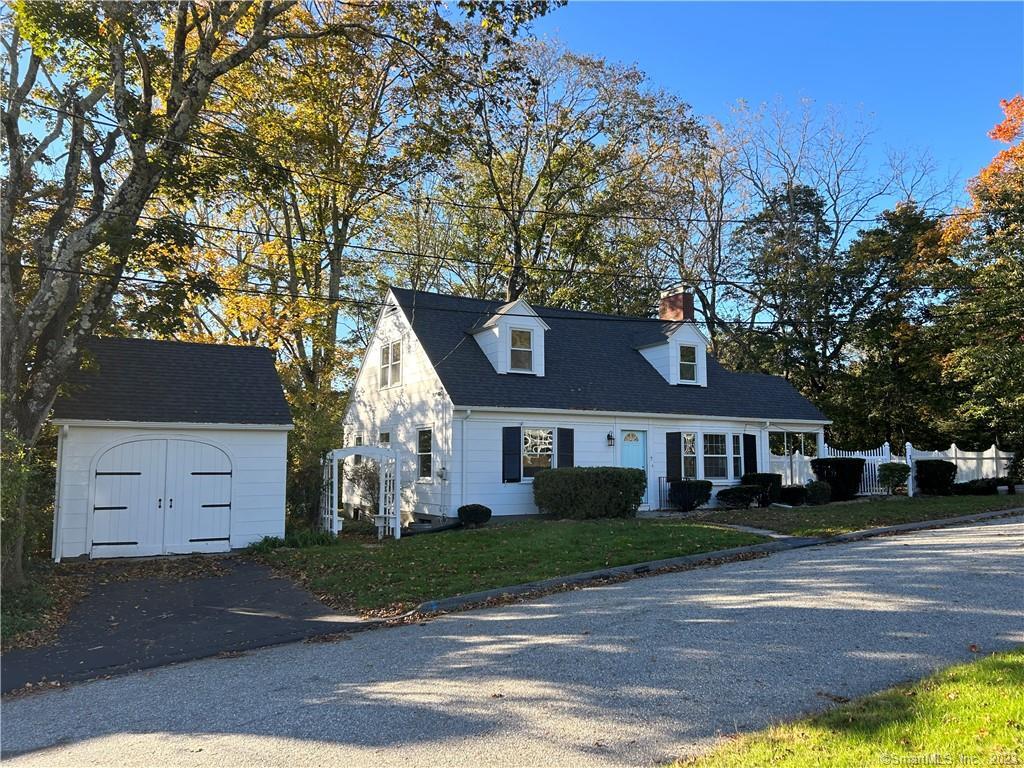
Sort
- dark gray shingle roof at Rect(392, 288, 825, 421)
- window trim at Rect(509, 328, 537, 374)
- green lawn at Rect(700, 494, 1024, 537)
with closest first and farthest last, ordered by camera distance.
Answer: green lawn at Rect(700, 494, 1024, 537)
dark gray shingle roof at Rect(392, 288, 825, 421)
window trim at Rect(509, 328, 537, 374)

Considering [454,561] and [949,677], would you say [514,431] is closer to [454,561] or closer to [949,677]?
[454,561]

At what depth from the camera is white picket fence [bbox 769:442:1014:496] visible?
23453 mm

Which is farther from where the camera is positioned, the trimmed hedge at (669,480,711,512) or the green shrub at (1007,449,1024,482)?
the green shrub at (1007,449,1024,482)

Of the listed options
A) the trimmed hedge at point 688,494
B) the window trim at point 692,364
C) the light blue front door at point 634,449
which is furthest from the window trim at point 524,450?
the window trim at point 692,364

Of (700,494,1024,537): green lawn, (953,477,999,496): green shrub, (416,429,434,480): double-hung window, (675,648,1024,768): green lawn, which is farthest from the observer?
(953,477,999,496): green shrub

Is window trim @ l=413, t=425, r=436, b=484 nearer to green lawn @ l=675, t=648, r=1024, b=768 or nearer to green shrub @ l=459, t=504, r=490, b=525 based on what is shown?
green shrub @ l=459, t=504, r=490, b=525

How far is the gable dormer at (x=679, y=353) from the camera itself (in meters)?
22.5

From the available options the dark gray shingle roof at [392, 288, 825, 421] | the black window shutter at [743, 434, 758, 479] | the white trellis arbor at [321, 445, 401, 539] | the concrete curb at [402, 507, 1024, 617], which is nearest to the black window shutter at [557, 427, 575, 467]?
the dark gray shingle roof at [392, 288, 825, 421]

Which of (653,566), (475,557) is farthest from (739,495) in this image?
(475,557)

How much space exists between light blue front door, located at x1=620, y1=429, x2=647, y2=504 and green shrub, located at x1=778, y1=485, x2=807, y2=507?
459 cm

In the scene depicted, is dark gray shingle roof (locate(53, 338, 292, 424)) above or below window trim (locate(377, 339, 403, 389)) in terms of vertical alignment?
below

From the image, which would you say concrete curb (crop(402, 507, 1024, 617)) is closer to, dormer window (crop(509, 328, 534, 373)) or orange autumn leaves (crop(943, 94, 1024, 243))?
dormer window (crop(509, 328, 534, 373))

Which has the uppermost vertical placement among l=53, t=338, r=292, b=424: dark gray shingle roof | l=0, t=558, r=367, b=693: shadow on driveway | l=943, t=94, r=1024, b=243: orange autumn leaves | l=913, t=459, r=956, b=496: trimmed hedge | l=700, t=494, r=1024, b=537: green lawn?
l=943, t=94, r=1024, b=243: orange autumn leaves

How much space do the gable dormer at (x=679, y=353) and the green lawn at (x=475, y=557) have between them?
25.6ft
